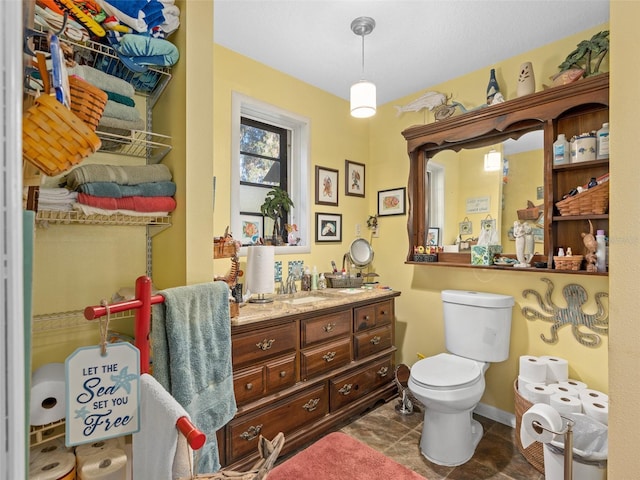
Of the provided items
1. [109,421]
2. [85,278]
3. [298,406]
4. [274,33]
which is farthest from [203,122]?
[298,406]

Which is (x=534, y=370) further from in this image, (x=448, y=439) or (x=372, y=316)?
(x=372, y=316)

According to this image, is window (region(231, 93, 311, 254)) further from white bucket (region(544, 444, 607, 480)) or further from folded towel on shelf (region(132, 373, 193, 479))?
white bucket (region(544, 444, 607, 480))

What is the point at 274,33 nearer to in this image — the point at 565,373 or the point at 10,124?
the point at 10,124

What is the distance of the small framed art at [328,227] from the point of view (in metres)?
2.86

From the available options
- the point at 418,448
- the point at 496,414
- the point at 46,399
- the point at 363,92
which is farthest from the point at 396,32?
the point at 496,414

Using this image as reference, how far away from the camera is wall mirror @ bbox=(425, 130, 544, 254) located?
2203 millimetres

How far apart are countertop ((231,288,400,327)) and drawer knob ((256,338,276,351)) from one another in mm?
136

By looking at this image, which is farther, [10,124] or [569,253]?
[569,253]

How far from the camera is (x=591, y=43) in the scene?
1922 mm

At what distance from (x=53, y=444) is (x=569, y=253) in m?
2.68

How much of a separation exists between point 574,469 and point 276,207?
7.43 feet

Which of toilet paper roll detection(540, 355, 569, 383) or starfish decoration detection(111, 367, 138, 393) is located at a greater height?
starfish decoration detection(111, 367, 138, 393)

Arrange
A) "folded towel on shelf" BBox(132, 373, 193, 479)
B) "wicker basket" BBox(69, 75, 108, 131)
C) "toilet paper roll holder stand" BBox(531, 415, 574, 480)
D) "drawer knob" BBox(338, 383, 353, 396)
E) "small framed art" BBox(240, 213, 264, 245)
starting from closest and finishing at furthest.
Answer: "folded towel on shelf" BBox(132, 373, 193, 479)
"wicker basket" BBox(69, 75, 108, 131)
"toilet paper roll holder stand" BBox(531, 415, 574, 480)
"drawer knob" BBox(338, 383, 353, 396)
"small framed art" BBox(240, 213, 264, 245)

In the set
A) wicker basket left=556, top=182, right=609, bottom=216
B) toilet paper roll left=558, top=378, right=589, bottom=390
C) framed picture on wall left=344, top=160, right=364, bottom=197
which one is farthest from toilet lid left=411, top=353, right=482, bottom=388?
framed picture on wall left=344, top=160, right=364, bottom=197
